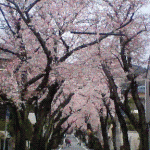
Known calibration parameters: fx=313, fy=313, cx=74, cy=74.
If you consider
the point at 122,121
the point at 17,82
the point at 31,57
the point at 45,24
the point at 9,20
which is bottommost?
the point at 122,121

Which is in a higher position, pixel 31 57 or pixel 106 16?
pixel 106 16

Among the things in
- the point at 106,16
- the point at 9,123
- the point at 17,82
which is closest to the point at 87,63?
the point at 106,16

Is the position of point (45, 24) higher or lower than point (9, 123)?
higher

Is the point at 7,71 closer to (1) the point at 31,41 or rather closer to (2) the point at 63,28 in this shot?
(1) the point at 31,41

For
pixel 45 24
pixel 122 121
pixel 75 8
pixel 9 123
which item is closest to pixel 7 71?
pixel 45 24

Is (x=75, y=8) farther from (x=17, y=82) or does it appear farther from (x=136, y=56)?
(x=136, y=56)

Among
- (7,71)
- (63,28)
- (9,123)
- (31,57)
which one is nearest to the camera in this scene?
(63,28)

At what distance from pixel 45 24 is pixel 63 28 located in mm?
976

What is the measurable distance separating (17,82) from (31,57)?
57.3 inches

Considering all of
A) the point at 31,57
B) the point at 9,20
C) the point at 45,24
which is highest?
the point at 9,20

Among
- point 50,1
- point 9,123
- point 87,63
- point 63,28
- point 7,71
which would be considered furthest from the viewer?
point 9,123

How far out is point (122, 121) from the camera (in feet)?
55.5

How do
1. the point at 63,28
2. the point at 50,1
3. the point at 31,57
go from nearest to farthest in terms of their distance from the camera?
the point at 63,28 → the point at 50,1 → the point at 31,57

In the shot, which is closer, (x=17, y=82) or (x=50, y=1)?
(x=50, y=1)
